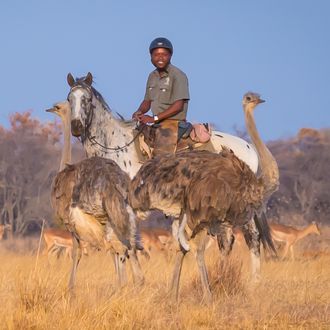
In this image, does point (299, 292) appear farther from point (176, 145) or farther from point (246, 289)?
point (176, 145)

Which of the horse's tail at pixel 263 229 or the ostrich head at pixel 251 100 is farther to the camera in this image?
the horse's tail at pixel 263 229

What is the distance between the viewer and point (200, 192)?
23.7 ft

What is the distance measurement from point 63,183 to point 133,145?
1.86 meters

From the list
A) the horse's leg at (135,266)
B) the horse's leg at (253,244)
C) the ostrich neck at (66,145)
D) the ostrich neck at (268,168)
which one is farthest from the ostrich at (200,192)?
the horse's leg at (253,244)

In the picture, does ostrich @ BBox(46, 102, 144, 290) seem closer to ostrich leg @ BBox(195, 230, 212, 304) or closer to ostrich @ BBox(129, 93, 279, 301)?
ostrich @ BBox(129, 93, 279, 301)

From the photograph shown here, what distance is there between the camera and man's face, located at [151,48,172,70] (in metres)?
9.83

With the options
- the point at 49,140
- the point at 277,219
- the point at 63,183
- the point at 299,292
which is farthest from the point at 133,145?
the point at 49,140

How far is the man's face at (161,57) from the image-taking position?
32.2 feet

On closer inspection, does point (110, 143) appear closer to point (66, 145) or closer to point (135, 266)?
point (66, 145)

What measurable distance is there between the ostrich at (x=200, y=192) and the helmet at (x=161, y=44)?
2.31m

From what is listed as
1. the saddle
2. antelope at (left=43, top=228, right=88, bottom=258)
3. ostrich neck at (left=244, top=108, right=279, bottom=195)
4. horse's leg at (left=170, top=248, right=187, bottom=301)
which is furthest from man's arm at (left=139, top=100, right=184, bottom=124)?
antelope at (left=43, top=228, right=88, bottom=258)

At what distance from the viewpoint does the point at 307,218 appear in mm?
34562

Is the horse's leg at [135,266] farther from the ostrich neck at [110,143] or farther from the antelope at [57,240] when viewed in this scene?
the antelope at [57,240]

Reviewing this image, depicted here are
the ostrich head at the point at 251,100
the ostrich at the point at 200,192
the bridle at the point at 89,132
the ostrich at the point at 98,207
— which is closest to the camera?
the ostrich at the point at 200,192
